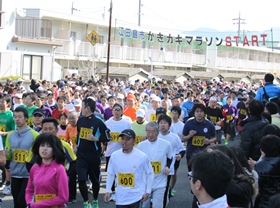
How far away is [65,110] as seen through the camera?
1215 cm

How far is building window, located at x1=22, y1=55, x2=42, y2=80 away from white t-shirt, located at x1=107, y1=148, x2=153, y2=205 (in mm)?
25491

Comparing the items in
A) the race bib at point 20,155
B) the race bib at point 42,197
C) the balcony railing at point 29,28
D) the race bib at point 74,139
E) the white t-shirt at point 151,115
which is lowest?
the race bib at point 42,197

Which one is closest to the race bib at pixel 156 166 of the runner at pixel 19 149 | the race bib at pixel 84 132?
the race bib at pixel 84 132

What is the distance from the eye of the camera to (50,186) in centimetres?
559

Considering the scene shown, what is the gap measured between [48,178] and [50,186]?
87 mm

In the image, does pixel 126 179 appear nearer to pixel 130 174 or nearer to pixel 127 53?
pixel 130 174

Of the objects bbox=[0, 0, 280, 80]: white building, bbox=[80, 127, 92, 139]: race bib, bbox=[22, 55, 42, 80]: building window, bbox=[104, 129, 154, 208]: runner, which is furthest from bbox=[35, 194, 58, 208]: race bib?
bbox=[22, 55, 42, 80]: building window

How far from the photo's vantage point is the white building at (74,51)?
100 ft

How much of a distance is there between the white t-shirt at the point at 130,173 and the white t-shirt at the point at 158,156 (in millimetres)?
870

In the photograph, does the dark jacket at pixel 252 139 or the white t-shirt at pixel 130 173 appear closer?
the white t-shirt at pixel 130 173

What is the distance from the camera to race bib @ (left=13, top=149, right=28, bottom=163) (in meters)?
7.41

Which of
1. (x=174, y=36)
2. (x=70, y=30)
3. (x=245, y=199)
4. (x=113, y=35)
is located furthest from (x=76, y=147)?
(x=174, y=36)

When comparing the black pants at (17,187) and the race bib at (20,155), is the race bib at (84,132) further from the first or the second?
the black pants at (17,187)

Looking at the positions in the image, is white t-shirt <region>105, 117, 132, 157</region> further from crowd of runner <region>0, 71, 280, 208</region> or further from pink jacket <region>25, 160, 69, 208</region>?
pink jacket <region>25, 160, 69, 208</region>
